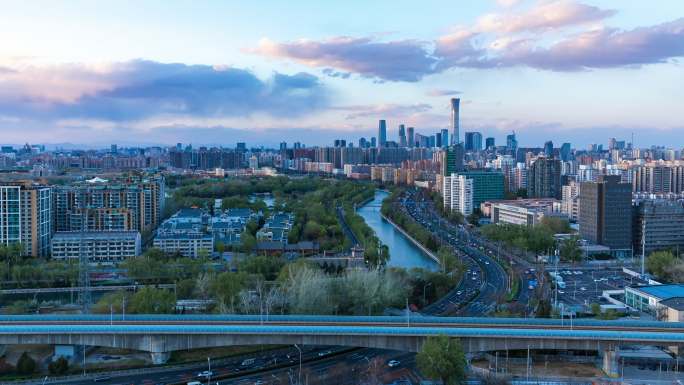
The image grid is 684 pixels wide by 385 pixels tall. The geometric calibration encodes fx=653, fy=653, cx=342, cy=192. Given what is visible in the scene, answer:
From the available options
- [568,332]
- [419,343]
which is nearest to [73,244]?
[419,343]

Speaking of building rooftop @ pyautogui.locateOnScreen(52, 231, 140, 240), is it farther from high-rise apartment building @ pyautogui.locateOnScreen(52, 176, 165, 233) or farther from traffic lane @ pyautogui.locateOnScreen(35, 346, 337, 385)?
traffic lane @ pyautogui.locateOnScreen(35, 346, 337, 385)

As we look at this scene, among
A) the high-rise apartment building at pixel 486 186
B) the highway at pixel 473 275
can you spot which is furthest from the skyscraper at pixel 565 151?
the highway at pixel 473 275

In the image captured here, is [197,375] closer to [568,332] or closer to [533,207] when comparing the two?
[568,332]

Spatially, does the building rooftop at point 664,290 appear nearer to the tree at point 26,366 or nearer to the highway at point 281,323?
the highway at point 281,323

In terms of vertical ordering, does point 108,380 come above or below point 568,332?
below

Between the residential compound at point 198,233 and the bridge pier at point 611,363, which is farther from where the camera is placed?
the residential compound at point 198,233

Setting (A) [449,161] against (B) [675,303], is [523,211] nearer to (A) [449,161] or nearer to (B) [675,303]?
(A) [449,161]

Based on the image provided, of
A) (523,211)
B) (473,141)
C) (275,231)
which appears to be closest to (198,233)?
(275,231)
